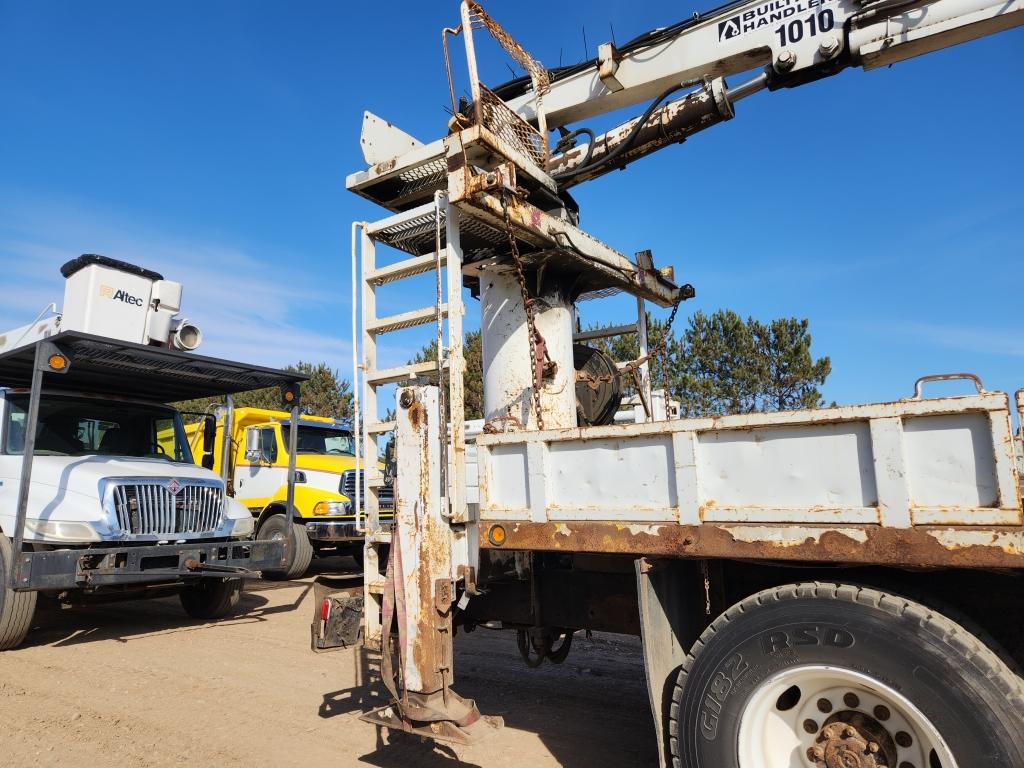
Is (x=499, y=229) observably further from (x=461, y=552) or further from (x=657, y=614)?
(x=657, y=614)

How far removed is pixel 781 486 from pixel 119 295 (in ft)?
23.5

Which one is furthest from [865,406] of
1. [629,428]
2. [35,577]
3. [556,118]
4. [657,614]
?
[35,577]

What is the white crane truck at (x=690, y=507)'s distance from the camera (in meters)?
2.40

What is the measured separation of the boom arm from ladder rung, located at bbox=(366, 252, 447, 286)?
1.90 meters

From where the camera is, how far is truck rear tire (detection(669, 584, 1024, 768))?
7.48 ft

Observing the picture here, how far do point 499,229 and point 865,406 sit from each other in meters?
2.57

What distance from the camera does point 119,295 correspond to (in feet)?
24.7

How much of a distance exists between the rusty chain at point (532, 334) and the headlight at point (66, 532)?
4402 mm

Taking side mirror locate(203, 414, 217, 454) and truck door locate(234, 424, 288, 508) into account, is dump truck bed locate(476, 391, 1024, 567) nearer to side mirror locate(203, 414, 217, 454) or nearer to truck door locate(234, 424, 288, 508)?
side mirror locate(203, 414, 217, 454)

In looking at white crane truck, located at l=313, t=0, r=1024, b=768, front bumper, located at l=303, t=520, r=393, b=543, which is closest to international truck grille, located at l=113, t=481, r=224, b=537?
front bumper, located at l=303, t=520, r=393, b=543

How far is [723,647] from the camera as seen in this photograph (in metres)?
2.78

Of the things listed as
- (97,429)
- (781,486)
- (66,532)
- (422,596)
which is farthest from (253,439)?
(781,486)

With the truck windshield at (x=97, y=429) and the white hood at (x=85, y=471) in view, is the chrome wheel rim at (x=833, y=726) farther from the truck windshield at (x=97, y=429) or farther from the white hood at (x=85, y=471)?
the truck windshield at (x=97, y=429)

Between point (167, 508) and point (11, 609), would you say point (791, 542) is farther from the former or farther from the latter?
point (11, 609)
